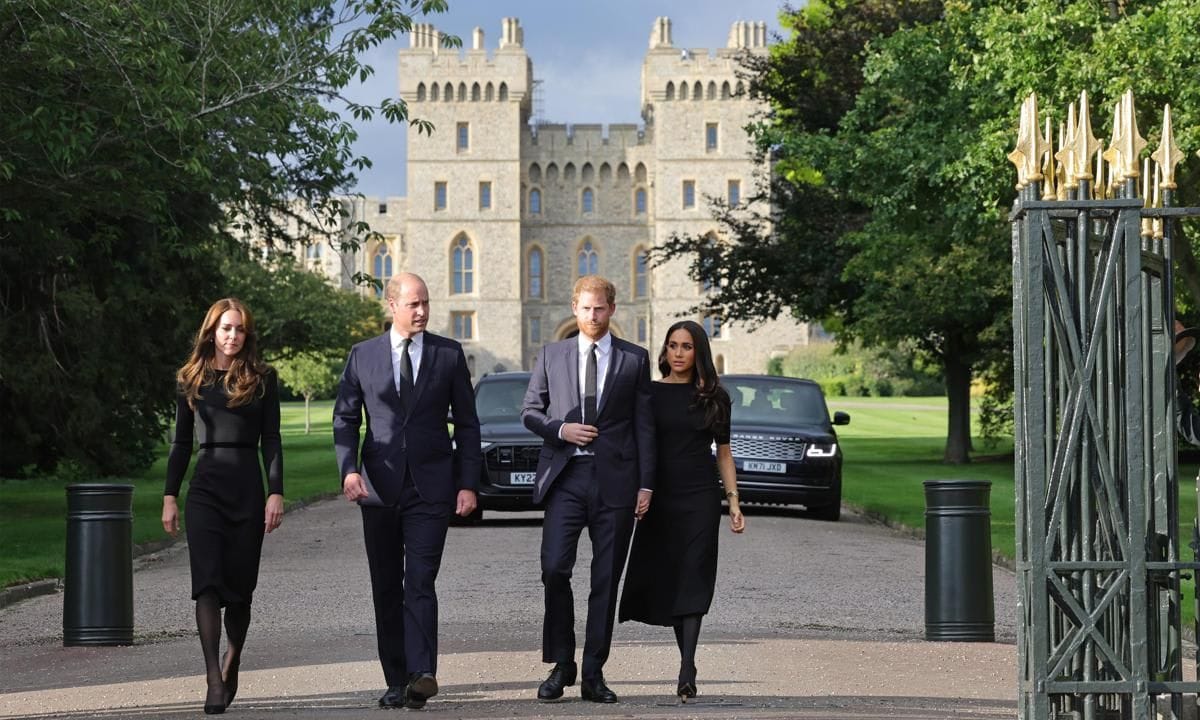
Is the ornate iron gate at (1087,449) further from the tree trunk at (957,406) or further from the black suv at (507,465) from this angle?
the tree trunk at (957,406)

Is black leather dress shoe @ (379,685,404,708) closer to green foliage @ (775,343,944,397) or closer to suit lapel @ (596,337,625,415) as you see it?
suit lapel @ (596,337,625,415)

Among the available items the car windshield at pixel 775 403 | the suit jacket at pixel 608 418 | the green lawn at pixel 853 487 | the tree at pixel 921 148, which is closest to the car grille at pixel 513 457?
the car windshield at pixel 775 403

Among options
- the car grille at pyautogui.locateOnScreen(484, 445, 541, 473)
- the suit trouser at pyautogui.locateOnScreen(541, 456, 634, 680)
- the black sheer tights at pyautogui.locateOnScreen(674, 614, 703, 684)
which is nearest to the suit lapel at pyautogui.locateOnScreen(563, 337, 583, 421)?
the suit trouser at pyautogui.locateOnScreen(541, 456, 634, 680)

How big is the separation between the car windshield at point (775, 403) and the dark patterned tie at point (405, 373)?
13452 mm

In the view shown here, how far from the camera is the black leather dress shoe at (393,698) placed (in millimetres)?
7676

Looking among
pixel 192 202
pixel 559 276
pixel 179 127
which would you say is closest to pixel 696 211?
pixel 559 276

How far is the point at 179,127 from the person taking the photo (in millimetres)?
14086

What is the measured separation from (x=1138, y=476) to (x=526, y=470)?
525 inches

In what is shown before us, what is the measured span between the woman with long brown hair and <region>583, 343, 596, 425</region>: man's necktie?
1.31 metres

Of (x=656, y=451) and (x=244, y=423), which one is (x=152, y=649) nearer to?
(x=244, y=423)

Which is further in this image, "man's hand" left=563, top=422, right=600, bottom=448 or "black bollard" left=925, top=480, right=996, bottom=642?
"black bollard" left=925, top=480, right=996, bottom=642

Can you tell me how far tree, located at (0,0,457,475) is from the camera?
14492 mm

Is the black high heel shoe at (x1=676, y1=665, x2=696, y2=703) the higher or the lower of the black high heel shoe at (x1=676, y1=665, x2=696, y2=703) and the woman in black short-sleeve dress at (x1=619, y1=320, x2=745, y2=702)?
the lower

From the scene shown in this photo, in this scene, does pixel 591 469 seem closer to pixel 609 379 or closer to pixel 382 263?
pixel 609 379
